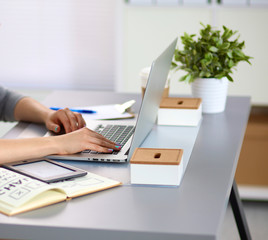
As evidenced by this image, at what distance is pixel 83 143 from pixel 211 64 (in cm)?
64

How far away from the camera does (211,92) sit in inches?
73.2

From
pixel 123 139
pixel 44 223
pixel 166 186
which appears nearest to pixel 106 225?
pixel 44 223

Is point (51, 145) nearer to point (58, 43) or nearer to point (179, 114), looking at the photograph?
point (179, 114)

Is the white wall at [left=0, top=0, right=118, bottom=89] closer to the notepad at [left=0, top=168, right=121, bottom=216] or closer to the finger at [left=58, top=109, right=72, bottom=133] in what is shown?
the finger at [left=58, top=109, right=72, bottom=133]

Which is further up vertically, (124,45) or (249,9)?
(249,9)

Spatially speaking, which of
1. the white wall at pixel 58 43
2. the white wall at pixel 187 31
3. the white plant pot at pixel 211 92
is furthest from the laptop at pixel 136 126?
the white wall at pixel 58 43

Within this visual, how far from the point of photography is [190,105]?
5.73 ft

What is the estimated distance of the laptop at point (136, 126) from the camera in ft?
4.58

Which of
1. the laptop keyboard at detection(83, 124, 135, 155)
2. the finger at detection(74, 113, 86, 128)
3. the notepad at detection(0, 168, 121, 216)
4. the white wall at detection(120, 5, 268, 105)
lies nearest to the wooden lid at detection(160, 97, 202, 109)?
the laptop keyboard at detection(83, 124, 135, 155)

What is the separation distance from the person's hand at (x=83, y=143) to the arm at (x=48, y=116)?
0.59ft

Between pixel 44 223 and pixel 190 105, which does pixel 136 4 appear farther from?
pixel 44 223

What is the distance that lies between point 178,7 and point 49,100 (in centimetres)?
111

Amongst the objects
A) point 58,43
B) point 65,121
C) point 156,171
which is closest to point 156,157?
point 156,171

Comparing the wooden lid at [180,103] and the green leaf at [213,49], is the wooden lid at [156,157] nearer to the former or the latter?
the wooden lid at [180,103]
